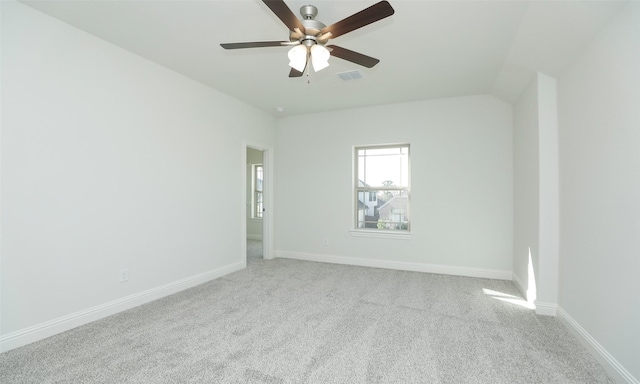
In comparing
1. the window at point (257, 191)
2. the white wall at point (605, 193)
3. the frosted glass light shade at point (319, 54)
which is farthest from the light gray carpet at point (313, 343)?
the window at point (257, 191)

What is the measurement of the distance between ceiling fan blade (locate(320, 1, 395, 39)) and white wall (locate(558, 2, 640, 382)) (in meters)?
1.52

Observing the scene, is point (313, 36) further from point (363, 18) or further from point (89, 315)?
point (89, 315)

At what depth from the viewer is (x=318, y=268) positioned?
457cm

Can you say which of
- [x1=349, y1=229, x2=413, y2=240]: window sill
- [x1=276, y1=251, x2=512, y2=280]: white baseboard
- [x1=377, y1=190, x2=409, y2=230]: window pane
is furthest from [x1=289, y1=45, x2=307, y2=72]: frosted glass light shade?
[x1=276, y1=251, x2=512, y2=280]: white baseboard

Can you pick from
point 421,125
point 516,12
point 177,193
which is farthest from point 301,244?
point 516,12

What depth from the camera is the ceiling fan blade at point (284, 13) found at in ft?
5.22

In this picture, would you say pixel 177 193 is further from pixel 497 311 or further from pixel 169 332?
pixel 497 311

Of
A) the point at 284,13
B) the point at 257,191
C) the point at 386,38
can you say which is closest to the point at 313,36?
the point at 284,13

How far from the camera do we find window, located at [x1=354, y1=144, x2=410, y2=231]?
466 centimetres

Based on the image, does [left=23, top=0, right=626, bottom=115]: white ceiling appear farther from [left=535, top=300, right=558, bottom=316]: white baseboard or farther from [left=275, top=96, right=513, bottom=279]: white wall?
[left=535, top=300, right=558, bottom=316]: white baseboard

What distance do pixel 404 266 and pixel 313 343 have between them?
262cm

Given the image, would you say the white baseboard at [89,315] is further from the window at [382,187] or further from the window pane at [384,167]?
the window pane at [384,167]

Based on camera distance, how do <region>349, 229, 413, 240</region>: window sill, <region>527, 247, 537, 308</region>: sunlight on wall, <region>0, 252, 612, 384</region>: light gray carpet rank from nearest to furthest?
<region>0, 252, 612, 384</region>: light gray carpet, <region>527, 247, 537, 308</region>: sunlight on wall, <region>349, 229, 413, 240</region>: window sill

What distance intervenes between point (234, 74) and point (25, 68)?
6.06 feet
